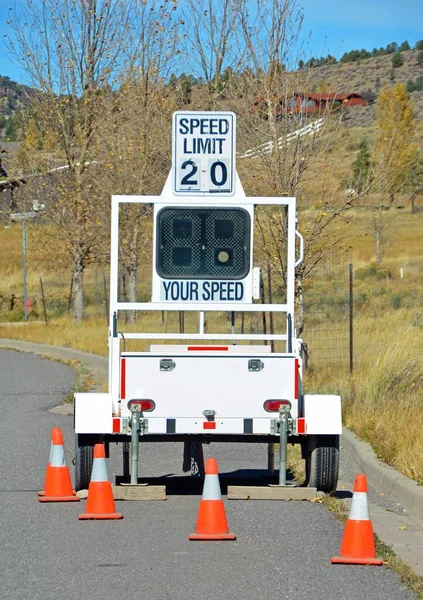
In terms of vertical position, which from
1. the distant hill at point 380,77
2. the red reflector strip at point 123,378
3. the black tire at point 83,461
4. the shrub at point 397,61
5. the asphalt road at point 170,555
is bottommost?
the asphalt road at point 170,555

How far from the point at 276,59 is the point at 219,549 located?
34.9 feet

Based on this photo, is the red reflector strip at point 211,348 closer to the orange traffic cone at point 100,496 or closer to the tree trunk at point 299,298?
the orange traffic cone at point 100,496

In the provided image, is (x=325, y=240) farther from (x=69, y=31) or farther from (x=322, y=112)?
(x=69, y=31)

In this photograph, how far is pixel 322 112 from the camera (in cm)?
1708

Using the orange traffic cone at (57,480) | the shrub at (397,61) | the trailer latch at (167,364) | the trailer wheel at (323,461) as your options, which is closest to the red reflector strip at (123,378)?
the trailer latch at (167,364)

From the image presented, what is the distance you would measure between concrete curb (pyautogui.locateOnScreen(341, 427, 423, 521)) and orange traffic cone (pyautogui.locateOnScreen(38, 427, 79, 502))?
269cm

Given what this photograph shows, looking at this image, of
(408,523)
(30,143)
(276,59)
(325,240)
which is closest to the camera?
(408,523)

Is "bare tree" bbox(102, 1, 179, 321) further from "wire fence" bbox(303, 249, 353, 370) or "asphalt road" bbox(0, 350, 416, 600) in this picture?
"asphalt road" bbox(0, 350, 416, 600)

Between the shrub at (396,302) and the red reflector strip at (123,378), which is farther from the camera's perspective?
the shrub at (396,302)

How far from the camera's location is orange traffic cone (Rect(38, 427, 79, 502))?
8.98 metres

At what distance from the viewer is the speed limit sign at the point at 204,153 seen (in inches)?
383

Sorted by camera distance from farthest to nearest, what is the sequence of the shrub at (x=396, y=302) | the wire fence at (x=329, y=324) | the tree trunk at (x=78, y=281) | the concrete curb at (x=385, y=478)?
the tree trunk at (x=78, y=281) < the shrub at (x=396, y=302) < the wire fence at (x=329, y=324) < the concrete curb at (x=385, y=478)

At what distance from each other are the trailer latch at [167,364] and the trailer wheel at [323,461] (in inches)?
54.0

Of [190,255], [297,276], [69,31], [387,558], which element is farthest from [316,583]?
[69,31]
